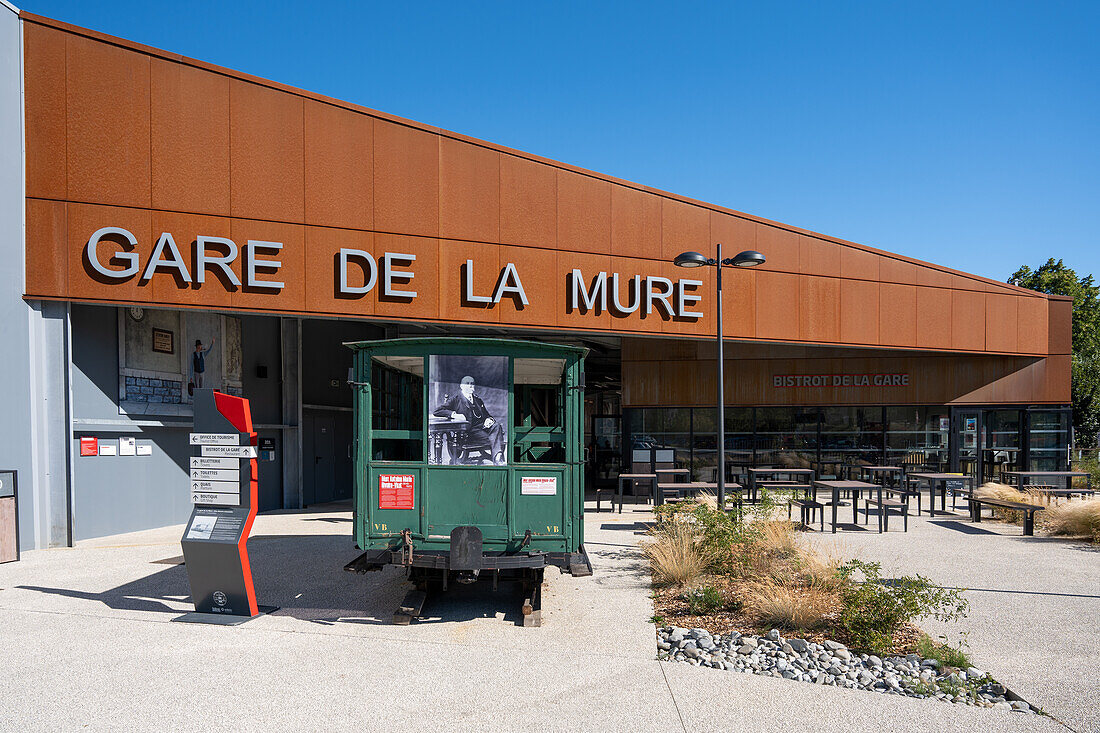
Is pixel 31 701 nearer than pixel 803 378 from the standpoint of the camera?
Yes

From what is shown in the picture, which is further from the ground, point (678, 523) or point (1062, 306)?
point (1062, 306)

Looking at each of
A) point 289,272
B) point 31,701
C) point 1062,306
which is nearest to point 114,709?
point 31,701

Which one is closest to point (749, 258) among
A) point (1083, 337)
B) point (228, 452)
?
point (228, 452)

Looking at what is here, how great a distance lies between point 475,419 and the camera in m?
7.20

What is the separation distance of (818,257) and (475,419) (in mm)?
12062

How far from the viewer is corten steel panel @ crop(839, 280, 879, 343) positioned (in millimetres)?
16406

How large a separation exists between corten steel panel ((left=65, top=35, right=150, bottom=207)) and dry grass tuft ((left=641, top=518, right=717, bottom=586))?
32.9ft

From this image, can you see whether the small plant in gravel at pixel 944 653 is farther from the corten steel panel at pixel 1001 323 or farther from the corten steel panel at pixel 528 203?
the corten steel panel at pixel 1001 323

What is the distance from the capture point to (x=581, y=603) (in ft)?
25.3

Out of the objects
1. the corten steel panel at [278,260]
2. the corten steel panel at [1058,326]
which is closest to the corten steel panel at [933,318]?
the corten steel panel at [1058,326]

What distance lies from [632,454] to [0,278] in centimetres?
1340

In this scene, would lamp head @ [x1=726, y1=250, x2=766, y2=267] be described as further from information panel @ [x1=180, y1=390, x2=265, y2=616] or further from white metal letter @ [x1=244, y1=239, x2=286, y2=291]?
white metal letter @ [x1=244, y1=239, x2=286, y2=291]

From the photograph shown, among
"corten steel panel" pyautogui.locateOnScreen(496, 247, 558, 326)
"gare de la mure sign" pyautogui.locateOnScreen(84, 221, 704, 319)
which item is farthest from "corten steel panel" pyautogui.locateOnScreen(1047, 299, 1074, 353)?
"corten steel panel" pyautogui.locateOnScreen(496, 247, 558, 326)

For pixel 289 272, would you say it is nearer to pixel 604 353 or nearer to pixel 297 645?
pixel 297 645
